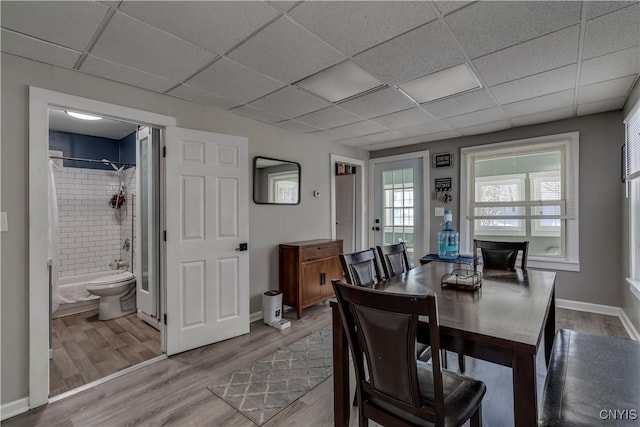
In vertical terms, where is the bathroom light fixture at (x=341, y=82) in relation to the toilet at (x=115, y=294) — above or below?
above

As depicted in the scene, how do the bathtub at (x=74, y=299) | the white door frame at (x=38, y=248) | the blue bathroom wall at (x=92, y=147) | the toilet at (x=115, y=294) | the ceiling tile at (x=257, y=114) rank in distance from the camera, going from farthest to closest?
the blue bathroom wall at (x=92, y=147)
the bathtub at (x=74, y=299)
the toilet at (x=115, y=294)
the ceiling tile at (x=257, y=114)
the white door frame at (x=38, y=248)

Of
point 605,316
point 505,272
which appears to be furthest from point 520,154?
point 505,272

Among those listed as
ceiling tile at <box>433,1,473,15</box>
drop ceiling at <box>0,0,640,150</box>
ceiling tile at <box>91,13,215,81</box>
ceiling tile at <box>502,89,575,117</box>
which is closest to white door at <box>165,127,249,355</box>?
drop ceiling at <box>0,0,640,150</box>

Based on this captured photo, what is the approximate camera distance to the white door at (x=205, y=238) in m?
2.69

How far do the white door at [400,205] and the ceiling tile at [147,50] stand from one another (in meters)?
3.66

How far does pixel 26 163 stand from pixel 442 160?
185 inches

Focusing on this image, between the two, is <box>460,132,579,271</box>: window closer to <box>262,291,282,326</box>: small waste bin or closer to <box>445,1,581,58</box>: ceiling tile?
<box>445,1,581,58</box>: ceiling tile

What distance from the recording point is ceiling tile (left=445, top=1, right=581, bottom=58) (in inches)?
62.2

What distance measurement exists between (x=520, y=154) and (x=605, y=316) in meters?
2.17

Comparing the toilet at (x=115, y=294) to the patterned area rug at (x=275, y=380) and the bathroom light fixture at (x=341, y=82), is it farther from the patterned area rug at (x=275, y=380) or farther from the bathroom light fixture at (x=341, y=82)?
the bathroom light fixture at (x=341, y=82)

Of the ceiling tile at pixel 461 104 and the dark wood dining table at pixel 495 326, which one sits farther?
the ceiling tile at pixel 461 104

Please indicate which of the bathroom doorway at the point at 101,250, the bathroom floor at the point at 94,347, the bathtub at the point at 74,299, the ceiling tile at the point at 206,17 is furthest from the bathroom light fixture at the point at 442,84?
the bathtub at the point at 74,299

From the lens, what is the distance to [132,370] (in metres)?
2.39

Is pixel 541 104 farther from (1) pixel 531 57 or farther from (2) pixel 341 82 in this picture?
(2) pixel 341 82
